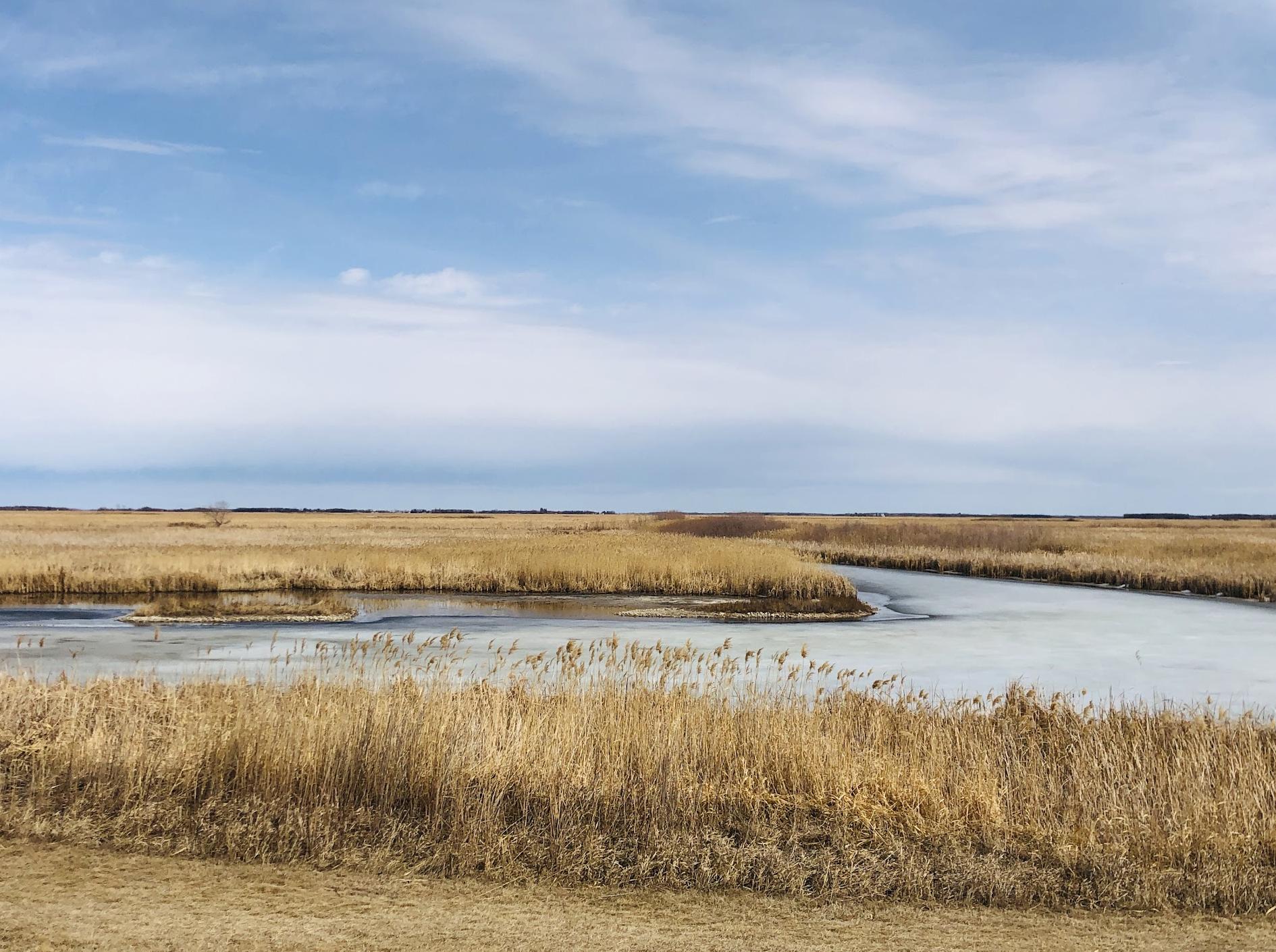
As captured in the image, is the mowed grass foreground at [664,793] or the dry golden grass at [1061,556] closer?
the mowed grass foreground at [664,793]

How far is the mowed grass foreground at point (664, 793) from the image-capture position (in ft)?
21.4

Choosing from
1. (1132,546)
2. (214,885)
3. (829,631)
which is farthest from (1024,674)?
(1132,546)

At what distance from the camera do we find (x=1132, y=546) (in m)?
47.0

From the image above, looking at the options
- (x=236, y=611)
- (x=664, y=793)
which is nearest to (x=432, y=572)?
(x=236, y=611)

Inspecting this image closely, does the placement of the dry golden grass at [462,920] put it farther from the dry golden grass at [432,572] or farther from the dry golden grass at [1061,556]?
the dry golden grass at [1061,556]

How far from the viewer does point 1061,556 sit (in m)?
42.7

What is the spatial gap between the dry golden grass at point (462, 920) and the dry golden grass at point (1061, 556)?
2777 centimetres

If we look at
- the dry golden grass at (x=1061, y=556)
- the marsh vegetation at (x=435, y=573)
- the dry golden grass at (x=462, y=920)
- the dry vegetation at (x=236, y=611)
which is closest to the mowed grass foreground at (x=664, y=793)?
the dry golden grass at (x=462, y=920)

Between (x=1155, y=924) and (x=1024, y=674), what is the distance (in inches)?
393

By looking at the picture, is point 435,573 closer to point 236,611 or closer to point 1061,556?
point 236,611

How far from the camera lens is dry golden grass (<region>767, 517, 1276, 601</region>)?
32.2 m

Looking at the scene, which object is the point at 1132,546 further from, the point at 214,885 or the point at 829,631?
the point at 214,885

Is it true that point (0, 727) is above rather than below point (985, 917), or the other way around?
above

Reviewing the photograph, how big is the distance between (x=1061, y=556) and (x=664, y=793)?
3947 cm
